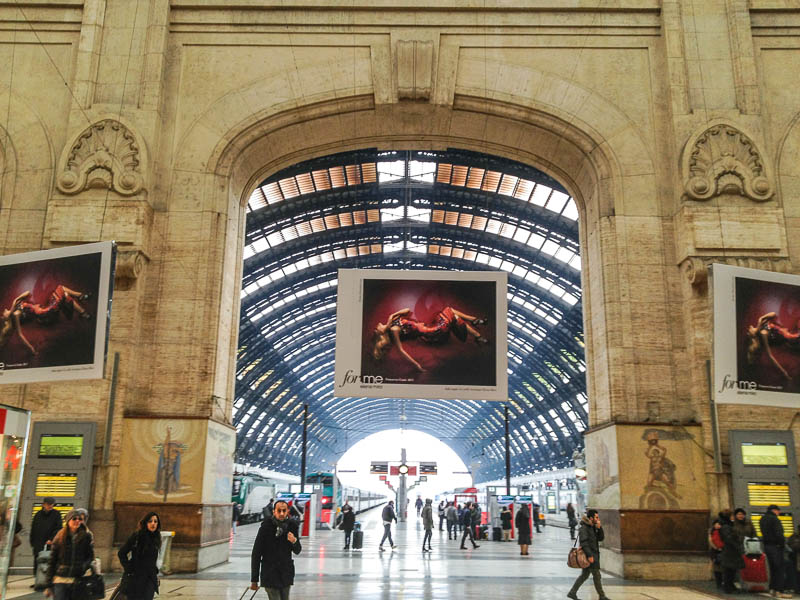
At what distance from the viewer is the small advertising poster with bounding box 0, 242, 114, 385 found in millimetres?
12258

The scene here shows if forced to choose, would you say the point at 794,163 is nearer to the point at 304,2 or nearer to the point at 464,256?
the point at 304,2

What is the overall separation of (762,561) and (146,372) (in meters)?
11.8

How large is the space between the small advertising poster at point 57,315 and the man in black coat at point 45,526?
2.16 m

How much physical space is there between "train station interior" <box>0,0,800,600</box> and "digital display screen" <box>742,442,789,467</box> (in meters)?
0.04

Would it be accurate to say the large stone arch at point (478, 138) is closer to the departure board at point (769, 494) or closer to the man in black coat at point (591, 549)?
the departure board at point (769, 494)

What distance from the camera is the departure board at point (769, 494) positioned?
1298cm

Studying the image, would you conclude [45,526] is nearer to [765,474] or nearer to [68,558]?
[68,558]

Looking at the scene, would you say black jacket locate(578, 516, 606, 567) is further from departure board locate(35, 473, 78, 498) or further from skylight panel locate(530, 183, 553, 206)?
skylight panel locate(530, 183, 553, 206)

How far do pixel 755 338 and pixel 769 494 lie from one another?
9.63 ft

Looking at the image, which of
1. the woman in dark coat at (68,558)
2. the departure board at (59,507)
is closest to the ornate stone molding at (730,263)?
the woman in dark coat at (68,558)

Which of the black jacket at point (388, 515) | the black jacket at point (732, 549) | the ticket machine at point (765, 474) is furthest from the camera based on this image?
the black jacket at point (388, 515)

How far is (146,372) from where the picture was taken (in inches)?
570

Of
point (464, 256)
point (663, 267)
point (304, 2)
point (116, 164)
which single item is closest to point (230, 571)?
point (116, 164)

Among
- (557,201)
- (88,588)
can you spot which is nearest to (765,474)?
(88,588)
